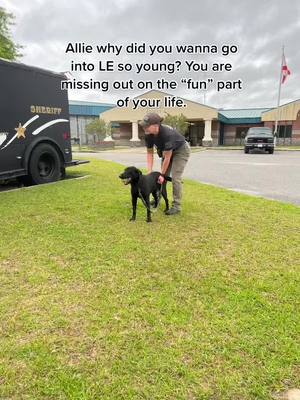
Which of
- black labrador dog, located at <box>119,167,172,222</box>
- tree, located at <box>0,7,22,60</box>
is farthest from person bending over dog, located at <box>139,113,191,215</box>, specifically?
tree, located at <box>0,7,22,60</box>

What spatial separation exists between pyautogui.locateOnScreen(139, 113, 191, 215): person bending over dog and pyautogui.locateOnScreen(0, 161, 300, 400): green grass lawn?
2.15 feet

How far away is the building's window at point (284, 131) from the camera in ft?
125

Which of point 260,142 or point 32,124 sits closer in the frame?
point 32,124

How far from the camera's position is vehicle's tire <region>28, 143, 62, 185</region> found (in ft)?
25.3

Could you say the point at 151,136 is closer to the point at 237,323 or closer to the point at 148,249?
the point at 148,249

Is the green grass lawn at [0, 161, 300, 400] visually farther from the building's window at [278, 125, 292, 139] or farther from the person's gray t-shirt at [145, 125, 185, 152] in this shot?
the building's window at [278, 125, 292, 139]

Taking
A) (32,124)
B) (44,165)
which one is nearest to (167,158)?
(32,124)

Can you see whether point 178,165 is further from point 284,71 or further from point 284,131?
point 284,131

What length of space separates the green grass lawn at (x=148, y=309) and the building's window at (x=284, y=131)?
3711 cm

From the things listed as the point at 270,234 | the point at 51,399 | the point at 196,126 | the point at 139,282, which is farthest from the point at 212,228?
the point at 196,126

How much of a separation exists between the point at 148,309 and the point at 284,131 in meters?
40.3

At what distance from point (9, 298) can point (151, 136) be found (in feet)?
10.3

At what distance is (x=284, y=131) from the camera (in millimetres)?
38469

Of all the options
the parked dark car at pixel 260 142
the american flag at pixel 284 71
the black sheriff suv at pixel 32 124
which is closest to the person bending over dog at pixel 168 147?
the black sheriff suv at pixel 32 124
